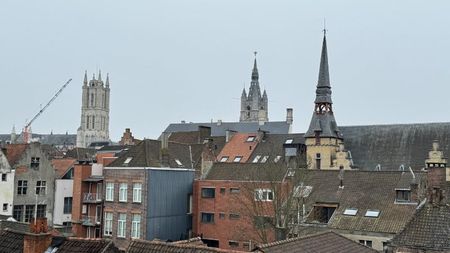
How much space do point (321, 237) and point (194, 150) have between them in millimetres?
34149

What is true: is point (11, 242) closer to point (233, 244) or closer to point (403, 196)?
point (233, 244)

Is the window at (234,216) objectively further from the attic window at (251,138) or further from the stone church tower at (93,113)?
the stone church tower at (93,113)

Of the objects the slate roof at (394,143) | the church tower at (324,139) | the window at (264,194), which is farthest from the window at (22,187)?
the slate roof at (394,143)

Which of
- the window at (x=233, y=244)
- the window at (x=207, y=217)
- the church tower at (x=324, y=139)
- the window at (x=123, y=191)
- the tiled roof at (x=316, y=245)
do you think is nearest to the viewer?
the tiled roof at (x=316, y=245)

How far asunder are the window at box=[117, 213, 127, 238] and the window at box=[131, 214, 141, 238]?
3.27 feet

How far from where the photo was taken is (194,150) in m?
55.6

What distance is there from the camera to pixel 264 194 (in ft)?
142

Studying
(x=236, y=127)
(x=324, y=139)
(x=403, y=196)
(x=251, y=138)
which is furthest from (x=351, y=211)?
(x=236, y=127)

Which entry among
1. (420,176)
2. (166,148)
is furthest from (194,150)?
(420,176)

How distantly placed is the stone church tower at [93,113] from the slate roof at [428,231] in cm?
16839

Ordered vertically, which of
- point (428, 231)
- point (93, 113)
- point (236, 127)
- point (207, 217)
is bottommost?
point (207, 217)

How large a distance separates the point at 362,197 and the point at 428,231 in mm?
14648

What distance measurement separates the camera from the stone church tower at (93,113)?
186 meters

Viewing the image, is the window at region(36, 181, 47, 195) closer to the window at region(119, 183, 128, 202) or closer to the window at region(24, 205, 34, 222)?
the window at region(24, 205, 34, 222)
